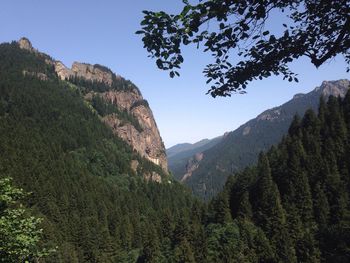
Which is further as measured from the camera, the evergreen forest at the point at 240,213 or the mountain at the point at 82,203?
the mountain at the point at 82,203

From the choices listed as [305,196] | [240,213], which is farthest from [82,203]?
[305,196]

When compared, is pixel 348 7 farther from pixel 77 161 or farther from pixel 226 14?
pixel 77 161

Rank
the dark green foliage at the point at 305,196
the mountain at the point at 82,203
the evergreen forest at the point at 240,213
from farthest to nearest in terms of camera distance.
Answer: the mountain at the point at 82,203, the evergreen forest at the point at 240,213, the dark green foliage at the point at 305,196

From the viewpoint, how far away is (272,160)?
10269 cm

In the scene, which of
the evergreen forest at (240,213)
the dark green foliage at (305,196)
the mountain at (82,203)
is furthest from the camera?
the mountain at (82,203)

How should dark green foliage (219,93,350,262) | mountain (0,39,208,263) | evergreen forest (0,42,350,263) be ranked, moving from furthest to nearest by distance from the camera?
mountain (0,39,208,263) < evergreen forest (0,42,350,263) < dark green foliage (219,93,350,262)

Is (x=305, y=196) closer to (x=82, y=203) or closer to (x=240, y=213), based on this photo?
(x=240, y=213)

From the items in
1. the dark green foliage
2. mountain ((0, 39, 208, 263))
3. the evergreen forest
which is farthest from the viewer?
mountain ((0, 39, 208, 263))

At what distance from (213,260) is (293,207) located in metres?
19.6

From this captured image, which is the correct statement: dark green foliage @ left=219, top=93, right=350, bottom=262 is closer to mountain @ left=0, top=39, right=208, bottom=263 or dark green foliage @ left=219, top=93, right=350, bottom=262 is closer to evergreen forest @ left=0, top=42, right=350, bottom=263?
evergreen forest @ left=0, top=42, right=350, bottom=263

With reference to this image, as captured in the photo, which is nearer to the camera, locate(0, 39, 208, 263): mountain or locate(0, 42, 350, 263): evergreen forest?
locate(0, 42, 350, 263): evergreen forest

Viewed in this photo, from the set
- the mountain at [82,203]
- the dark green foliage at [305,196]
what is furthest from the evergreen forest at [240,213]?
the mountain at [82,203]

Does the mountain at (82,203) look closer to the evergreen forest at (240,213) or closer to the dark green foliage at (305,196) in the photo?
the evergreen forest at (240,213)

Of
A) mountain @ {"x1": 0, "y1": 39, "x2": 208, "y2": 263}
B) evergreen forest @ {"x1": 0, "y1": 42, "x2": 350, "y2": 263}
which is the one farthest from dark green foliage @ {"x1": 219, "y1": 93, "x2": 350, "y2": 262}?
mountain @ {"x1": 0, "y1": 39, "x2": 208, "y2": 263}
